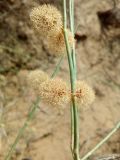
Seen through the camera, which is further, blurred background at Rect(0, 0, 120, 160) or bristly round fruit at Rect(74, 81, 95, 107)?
blurred background at Rect(0, 0, 120, 160)

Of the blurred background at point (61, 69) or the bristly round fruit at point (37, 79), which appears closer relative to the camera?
the bristly round fruit at point (37, 79)

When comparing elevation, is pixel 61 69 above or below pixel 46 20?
below

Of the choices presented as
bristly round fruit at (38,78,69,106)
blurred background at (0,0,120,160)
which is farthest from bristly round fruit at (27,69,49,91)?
blurred background at (0,0,120,160)

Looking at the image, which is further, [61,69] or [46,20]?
[61,69]

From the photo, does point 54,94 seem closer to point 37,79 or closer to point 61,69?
point 37,79

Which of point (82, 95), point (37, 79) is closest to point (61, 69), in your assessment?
point (37, 79)

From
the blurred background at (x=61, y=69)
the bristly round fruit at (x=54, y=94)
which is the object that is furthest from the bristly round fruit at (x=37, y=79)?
the blurred background at (x=61, y=69)

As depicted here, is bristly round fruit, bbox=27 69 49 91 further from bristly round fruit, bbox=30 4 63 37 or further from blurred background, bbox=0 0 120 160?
blurred background, bbox=0 0 120 160

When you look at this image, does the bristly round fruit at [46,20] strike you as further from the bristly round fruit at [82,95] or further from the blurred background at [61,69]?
the blurred background at [61,69]
